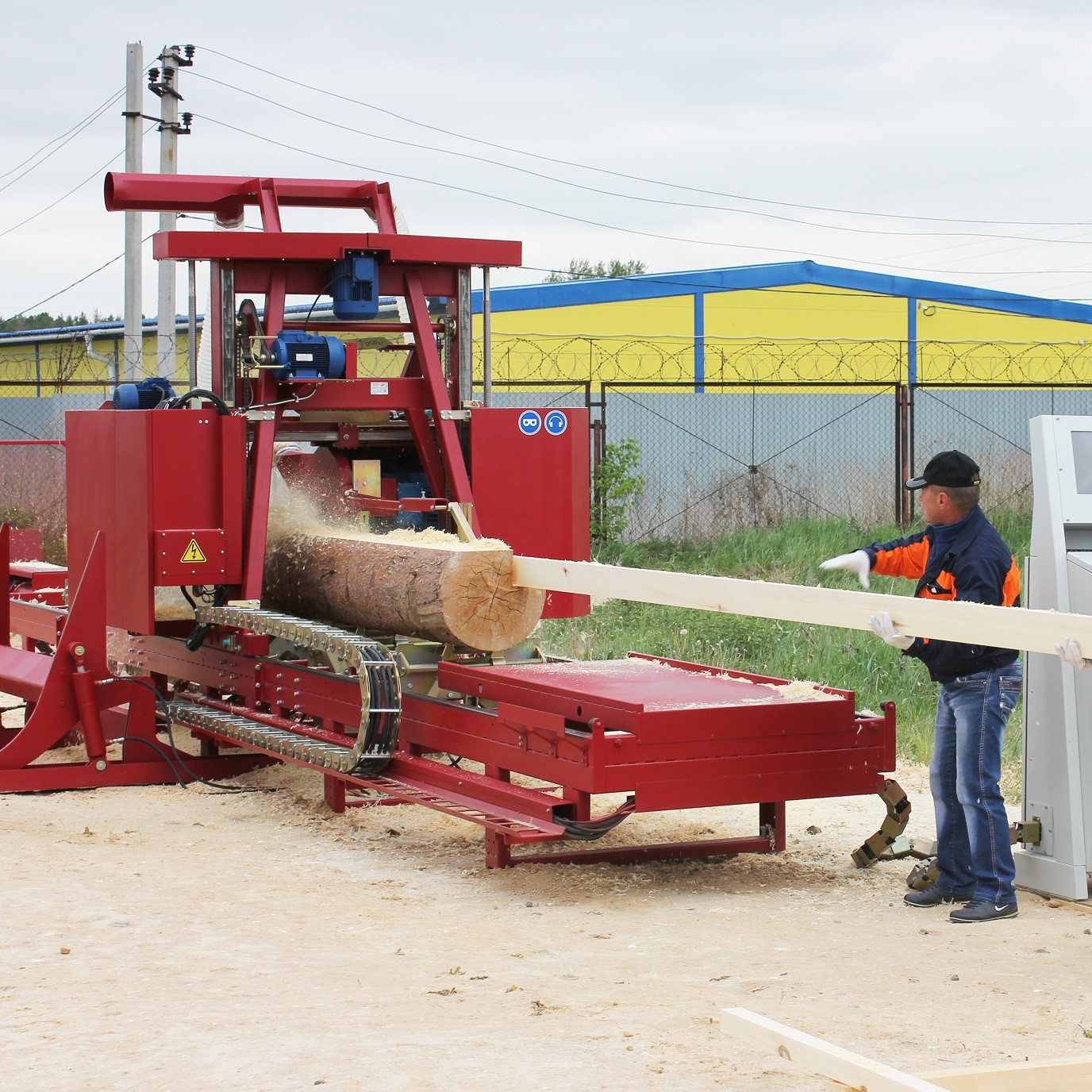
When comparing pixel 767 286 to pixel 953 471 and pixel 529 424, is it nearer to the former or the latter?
pixel 529 424

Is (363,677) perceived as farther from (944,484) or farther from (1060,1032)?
(1060,1032)

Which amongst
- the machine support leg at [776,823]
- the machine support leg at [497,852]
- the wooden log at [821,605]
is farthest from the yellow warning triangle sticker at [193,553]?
the machine support leg at [776,823]

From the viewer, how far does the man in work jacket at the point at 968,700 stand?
17.9 feet

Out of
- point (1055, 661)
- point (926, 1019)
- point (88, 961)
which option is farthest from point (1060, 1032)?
point (88, 961)

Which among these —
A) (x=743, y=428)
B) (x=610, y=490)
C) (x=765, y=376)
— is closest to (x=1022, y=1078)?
(x=610, y=490)

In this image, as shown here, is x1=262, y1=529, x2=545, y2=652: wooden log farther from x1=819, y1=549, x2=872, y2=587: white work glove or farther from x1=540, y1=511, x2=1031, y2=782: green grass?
x1=540, y1=511, x2=1031, y2=782: green grass

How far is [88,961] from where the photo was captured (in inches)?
193

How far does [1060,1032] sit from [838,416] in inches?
675

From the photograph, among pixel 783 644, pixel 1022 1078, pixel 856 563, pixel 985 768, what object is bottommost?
pixel 1022 1078

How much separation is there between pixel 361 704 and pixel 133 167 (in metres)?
14.8

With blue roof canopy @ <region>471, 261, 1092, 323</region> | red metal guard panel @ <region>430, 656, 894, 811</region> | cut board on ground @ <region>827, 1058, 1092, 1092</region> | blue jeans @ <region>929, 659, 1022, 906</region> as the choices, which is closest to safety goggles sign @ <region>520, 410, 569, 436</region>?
red metal guard panel @ <region>430, 656, 894, 811</region>

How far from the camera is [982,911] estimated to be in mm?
5438

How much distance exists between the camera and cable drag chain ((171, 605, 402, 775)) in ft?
21.1

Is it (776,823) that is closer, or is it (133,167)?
(776,823)
